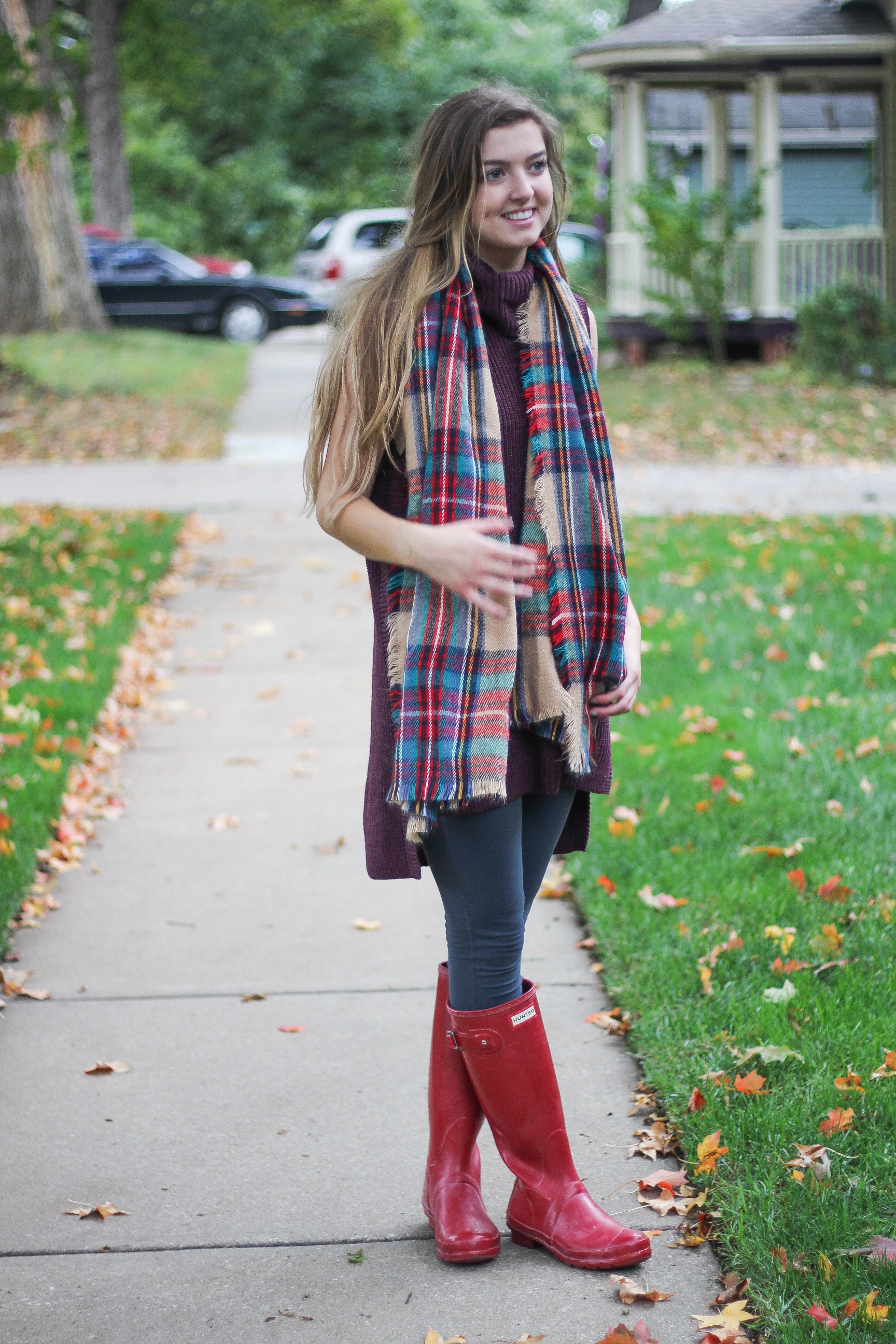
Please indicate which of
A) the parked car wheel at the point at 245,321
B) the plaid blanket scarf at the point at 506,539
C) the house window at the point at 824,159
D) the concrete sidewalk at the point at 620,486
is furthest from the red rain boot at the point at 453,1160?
the parked car wheel at the point at 245,321

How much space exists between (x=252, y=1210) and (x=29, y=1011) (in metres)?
1.08

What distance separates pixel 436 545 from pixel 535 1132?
3.47ft

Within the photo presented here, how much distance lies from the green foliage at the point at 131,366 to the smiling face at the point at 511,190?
1365cm

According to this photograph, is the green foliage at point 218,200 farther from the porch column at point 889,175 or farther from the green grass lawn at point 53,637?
the green grass lawn at point 53,637

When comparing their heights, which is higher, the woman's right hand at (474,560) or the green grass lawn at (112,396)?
the woman's right hand at (474,560)

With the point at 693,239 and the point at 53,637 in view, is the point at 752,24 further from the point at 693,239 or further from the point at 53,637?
the point at 53,637

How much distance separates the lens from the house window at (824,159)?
20.9 m

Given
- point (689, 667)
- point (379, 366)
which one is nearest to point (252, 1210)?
point (379, 366)

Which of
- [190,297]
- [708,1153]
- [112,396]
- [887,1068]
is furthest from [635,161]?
[708,1153]

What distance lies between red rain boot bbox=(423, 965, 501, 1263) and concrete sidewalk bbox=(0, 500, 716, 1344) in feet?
0.18

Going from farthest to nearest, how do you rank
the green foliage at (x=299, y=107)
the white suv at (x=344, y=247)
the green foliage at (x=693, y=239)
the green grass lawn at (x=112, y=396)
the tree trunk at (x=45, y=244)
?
the green foliage at (x=299, y=107) < the white suv at (x=344, y=247) < the tree trunk at (x=45, y=244) < the green foliage at (x=693, y=239) < the green grass lawn at (x=112, y=396)

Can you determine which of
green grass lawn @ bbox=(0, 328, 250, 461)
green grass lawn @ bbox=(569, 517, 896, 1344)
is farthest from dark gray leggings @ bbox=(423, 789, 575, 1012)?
green grass lawn @ bbox=(0, 328, 250, 461)

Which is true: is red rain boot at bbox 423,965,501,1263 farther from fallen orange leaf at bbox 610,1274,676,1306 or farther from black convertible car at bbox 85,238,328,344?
black convertible car at bbox 85,238,328,344

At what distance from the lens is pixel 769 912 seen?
3723 mm
